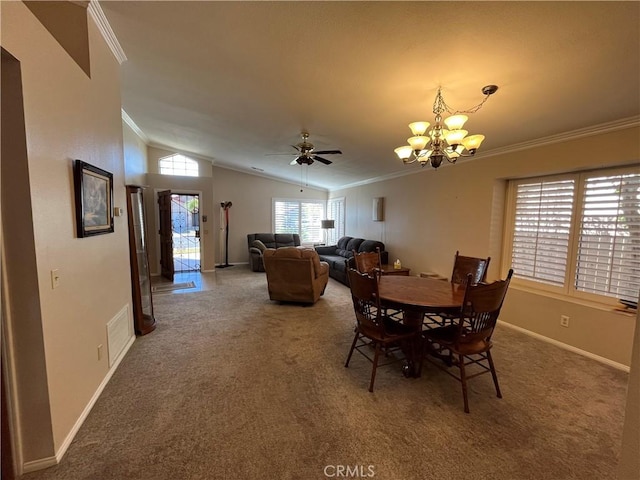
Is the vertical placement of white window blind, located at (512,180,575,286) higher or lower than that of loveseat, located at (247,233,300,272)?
higher

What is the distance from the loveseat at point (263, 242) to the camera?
7.35 meters

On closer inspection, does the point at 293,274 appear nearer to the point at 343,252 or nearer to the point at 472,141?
the point at 343,252

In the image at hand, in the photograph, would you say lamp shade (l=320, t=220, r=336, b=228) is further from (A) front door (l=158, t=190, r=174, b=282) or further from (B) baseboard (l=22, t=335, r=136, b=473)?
(B) baseboard (l=22, t=335, r=136, b=473)

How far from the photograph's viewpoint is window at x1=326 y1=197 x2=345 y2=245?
8453 millimetres

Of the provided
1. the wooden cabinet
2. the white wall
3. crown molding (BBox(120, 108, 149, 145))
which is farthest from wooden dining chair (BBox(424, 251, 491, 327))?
Answer: crown molding (BBox(120, 108, 149, 145))

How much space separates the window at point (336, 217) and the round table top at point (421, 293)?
17.6 feet

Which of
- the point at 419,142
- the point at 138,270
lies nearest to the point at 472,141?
the point at 419,142

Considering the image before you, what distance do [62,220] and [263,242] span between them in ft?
20.9

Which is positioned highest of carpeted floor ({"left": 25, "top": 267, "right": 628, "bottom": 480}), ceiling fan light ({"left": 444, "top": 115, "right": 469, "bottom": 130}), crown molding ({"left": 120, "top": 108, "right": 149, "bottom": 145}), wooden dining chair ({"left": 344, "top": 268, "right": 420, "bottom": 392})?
crown molding ({"left": 120, "top": 108, "right": 149, "bottom": 145})

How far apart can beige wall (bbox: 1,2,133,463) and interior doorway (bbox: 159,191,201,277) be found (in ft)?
14.1

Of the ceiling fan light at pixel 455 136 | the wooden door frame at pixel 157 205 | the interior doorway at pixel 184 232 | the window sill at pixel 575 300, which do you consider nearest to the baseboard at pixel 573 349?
the window sill at pixel 575 300

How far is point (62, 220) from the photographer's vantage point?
178 cm

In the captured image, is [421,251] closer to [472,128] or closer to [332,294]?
[332,294]

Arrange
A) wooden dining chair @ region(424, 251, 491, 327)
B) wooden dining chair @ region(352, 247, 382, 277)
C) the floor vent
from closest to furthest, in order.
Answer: the floor vent, wooden dining chair @ region(424, 251, 491, 327), wooden dining chair @ region(352, 247, 382, 277)
